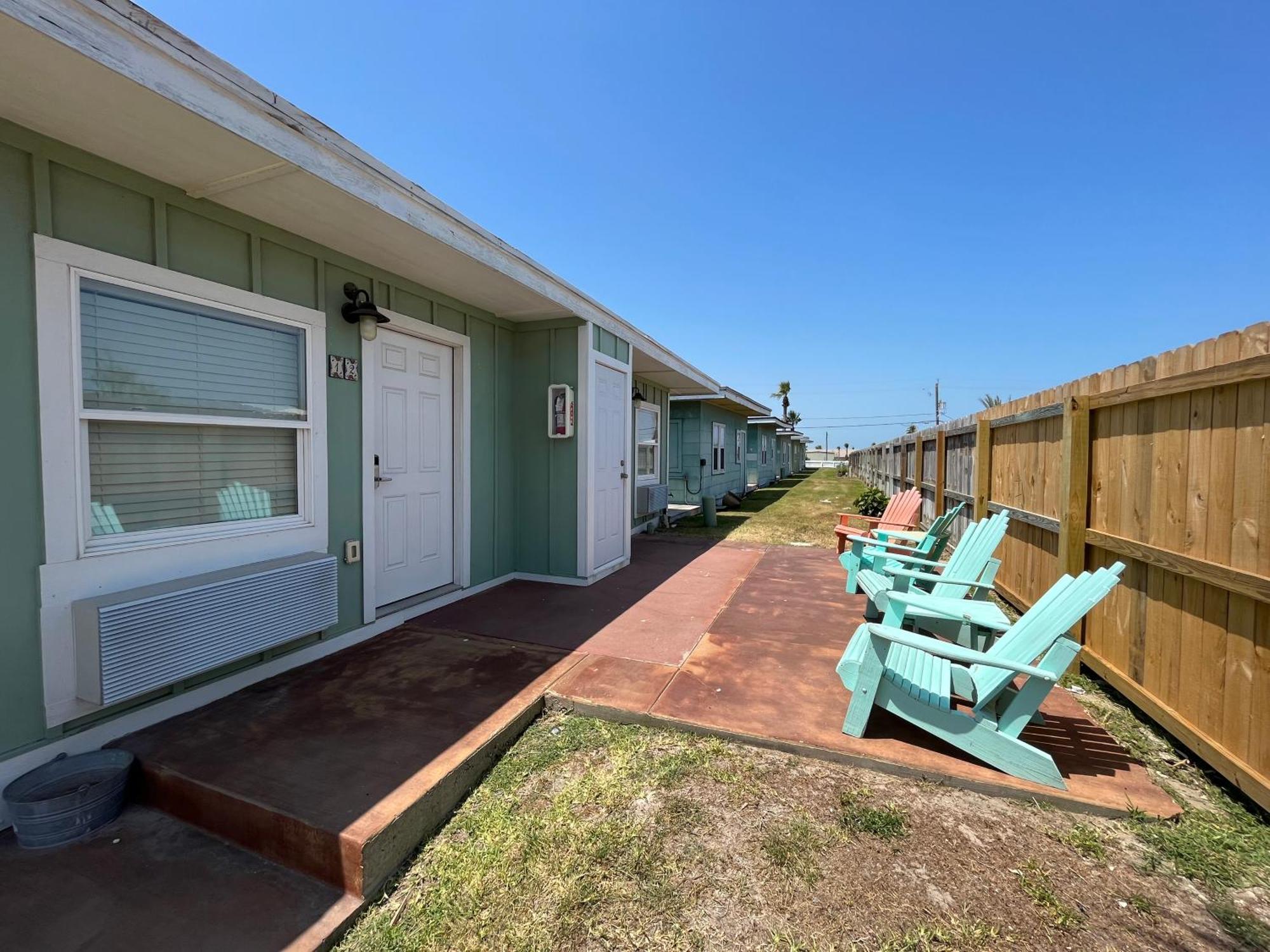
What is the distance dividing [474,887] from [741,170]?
10.0 metres

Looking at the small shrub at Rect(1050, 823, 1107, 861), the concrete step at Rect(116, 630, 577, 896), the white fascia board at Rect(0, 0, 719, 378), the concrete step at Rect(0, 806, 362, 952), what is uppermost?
the white fascia board at Rect(0, 0, 719, 378)

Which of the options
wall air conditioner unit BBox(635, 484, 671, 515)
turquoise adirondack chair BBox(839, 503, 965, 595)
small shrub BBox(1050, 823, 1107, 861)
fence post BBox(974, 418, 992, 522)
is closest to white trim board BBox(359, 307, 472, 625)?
turquoise adirondack chair BBox(839, 503, 965, 595)

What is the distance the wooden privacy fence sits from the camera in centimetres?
186

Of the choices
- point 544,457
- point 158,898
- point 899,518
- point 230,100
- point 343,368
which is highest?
point 230,100

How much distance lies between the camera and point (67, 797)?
1.76 m

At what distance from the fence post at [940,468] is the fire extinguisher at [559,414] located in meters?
4.84

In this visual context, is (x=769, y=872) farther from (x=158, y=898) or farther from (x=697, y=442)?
(x=697, y=442)

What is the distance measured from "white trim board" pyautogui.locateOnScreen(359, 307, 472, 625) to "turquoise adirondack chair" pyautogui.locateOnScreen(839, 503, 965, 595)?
339cm

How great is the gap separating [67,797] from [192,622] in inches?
26.6

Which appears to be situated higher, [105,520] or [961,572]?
[105,520]

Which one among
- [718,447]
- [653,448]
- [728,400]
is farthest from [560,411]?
[718,447]

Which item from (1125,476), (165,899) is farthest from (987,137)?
(165,899)

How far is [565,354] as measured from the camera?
4.84 metres

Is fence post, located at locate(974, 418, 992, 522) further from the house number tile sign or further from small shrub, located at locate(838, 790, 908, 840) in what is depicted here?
the house number tile sign
